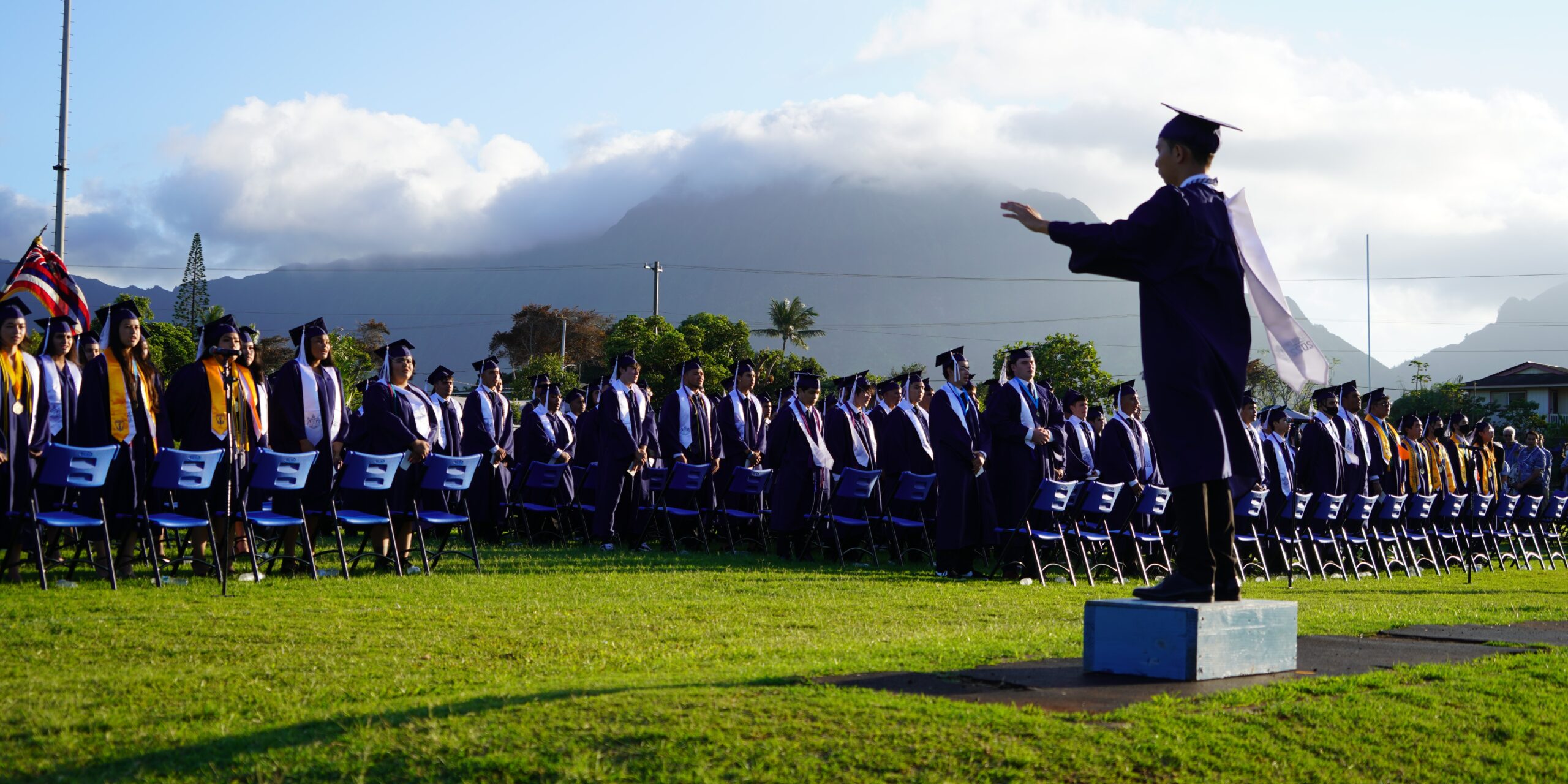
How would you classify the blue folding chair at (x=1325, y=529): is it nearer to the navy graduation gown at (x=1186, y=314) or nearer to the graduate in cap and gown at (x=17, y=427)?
the navy graduation gown at (x=1186, y=314)

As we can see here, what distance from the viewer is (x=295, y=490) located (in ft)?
29.2

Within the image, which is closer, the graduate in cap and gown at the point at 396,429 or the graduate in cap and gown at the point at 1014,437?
the graduate in cap and gown at the point at 396,429

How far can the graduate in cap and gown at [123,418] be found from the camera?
29.3 ft

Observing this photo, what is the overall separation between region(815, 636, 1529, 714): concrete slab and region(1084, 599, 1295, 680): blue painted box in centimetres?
4

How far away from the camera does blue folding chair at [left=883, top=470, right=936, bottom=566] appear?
12469 mm

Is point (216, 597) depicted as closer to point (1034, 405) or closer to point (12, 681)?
point (12, 681)

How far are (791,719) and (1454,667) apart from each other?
3.19 m

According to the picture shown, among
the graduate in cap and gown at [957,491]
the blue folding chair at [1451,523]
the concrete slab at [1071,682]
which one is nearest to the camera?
the concrete slab at [1071,682]

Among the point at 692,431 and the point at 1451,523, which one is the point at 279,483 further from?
the point at 1451,523

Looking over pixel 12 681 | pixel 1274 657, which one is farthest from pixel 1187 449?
pixel 12 681

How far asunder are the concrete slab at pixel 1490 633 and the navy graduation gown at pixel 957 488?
490cm

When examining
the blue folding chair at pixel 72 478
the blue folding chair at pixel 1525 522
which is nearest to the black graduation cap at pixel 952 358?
the blue folding chair at pixel 72 478

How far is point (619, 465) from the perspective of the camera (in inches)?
552

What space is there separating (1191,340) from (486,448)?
35.9 ft
